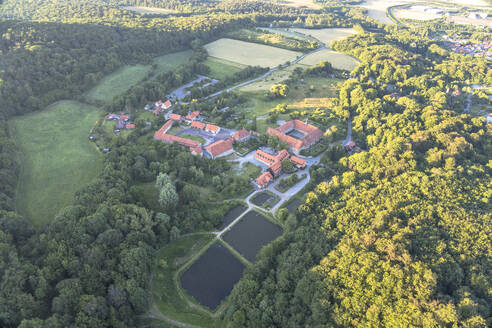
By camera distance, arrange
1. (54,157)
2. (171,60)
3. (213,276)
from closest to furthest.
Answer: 1. (213,276)
2. (54,157)
3. (171,60)

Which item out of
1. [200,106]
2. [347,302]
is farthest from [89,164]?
[347,302]

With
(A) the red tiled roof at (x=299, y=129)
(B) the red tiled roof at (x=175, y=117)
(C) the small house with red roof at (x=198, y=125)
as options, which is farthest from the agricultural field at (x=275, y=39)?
(C) the small house with red roof at (x=198, y=125)

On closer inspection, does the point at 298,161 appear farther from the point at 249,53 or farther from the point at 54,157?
the point at 249,53

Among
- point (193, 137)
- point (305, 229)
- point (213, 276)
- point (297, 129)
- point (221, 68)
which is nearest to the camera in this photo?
point (213, 276)

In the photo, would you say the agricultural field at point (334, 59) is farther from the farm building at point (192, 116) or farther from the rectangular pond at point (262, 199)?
the rectangular pond at point (262, 199)

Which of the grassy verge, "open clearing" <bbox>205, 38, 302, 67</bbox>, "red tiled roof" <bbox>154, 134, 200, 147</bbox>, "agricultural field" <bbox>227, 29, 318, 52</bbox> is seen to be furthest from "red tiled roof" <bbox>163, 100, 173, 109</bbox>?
"agricultural field" <bbox>227, 29, 318, 52</bbox>

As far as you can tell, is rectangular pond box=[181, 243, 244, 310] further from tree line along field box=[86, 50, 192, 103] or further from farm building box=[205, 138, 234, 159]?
tree line along field box=[86, 50, 192, 103]

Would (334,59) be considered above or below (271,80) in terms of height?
above

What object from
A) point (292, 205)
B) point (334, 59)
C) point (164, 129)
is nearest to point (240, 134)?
point (164, 129)
